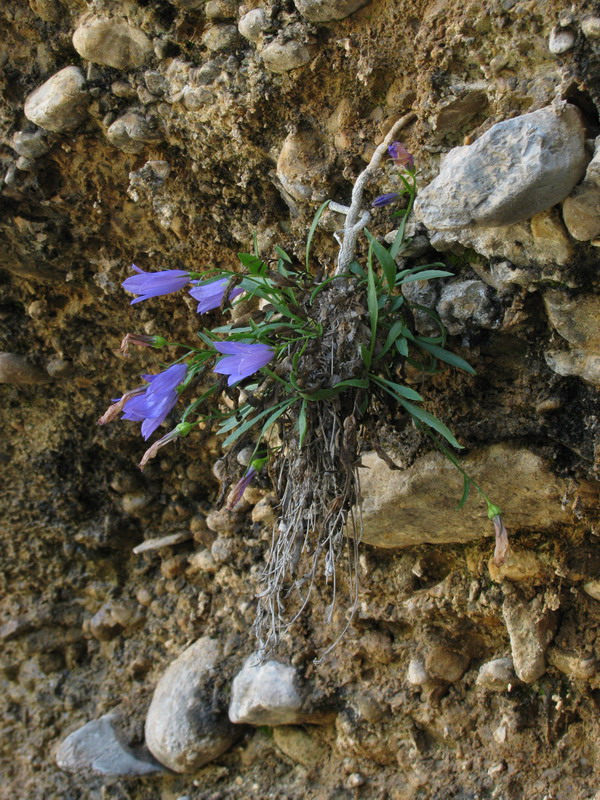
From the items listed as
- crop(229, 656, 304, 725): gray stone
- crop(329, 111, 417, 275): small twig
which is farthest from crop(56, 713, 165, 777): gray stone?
crop(329, 111, 417, 275): small twig

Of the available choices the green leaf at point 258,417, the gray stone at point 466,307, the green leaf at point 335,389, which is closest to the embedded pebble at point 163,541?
the green leaf at point 258,417

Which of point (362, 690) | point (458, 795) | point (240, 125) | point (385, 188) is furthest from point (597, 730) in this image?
point (240, 125)

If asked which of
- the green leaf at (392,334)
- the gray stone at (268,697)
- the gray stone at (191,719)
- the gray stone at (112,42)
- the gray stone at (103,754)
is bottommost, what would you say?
the gray stone at (103,754)

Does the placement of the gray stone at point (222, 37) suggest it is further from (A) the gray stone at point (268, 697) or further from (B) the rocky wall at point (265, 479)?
(A) the gray stone at point (268, 697)

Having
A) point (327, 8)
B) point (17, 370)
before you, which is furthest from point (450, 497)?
point (17, 370)

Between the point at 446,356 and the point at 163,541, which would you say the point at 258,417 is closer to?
the point at 446,356

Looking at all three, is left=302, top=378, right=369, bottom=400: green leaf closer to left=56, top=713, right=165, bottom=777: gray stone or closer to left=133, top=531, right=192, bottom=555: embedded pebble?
left=133, top=531, right=192, bottom=555: embedded pebble
